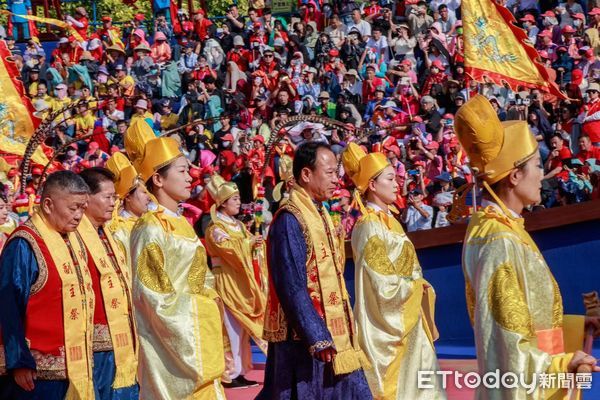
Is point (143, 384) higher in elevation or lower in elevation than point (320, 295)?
lower

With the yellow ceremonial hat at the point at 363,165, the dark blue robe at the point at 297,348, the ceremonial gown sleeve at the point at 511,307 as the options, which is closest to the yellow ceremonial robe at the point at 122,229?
the yellow ceremonial hat at the point at 363,165

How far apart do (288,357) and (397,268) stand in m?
2.05

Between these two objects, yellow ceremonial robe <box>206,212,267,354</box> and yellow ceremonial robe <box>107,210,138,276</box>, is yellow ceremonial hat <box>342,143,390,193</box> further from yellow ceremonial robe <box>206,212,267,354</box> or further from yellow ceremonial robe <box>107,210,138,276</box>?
yellow ceremonial robe <box>206,212,267,354</box>

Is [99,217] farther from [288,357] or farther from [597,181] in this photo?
[597,181]

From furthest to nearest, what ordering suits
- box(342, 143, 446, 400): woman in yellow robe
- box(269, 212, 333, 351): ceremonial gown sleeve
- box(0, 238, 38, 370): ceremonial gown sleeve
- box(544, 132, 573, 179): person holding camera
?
box(544, 132, 573, 179): person holding camera < box(342, 143, 446, 400): woman in yellow robe < box(269, 212, 333, 351): ceremonial gown sleeve < box(0, 238, 38, 370): ceremonial gown sleeve

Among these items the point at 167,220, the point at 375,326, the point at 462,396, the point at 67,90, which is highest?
the point at 67,90

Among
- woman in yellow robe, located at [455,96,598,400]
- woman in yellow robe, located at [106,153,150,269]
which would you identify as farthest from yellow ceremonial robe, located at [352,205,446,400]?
woman in yellow robe, located at [455,96,598,400]

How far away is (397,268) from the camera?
28.0ft

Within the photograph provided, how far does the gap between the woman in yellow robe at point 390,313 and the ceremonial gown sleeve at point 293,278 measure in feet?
5.45

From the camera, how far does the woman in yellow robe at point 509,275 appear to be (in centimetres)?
454

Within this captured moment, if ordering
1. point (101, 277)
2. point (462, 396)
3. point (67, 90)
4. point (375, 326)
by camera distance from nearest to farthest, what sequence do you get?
point (101, 277) < point (375, 326) < point (462, 396) < point (67, 90)

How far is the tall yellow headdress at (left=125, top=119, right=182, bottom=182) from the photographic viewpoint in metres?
7.00

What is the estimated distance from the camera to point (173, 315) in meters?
6.74

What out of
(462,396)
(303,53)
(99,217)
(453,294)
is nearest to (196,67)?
(303,53)
